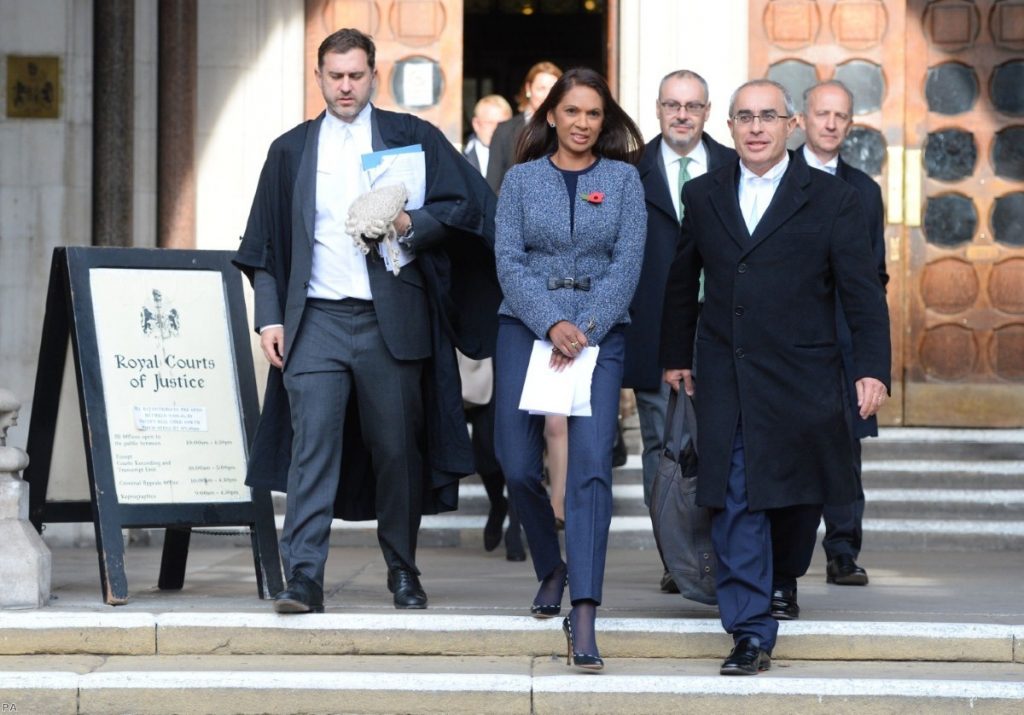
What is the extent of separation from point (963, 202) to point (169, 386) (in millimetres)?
5247

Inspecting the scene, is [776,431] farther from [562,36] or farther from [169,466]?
[562,36]

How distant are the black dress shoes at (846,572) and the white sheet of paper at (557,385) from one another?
2.10 metres

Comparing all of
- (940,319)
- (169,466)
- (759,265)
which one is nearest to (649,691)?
(759,265)

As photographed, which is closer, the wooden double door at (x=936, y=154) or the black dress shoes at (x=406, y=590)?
the black dress shoes at (x=406, y=590)

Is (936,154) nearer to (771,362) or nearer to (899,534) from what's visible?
(899,534)

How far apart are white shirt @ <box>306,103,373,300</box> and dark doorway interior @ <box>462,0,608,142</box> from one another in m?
8.86

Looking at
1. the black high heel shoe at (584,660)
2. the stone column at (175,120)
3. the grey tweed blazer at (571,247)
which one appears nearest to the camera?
the black high heel shoe at (584,660)

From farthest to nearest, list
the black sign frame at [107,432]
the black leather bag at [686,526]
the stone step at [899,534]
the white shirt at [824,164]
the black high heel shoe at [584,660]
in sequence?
the stone step at [899,534] < the white shirt at [824,164] < the black sign frame at [107,432] < the black leather bag at [686,526] < the black high heel shoe at [584,660]

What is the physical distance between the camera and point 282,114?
10500 mm

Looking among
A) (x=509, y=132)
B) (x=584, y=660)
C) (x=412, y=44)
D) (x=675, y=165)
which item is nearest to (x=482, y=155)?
(x=509, y=132)

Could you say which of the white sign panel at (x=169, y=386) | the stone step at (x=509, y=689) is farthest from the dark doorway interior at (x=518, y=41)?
the stone step at (x=509, y=689)

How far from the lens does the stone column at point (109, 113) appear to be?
9.95 m

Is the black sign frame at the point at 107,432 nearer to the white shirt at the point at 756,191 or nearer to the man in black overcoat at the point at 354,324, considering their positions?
the man in black overcoat at the point at 354,324

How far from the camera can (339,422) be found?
6.96 meters
